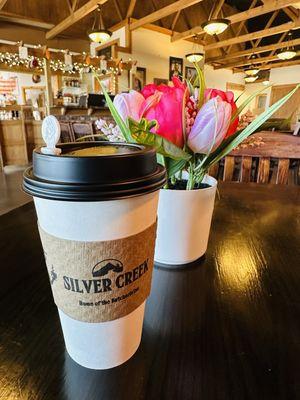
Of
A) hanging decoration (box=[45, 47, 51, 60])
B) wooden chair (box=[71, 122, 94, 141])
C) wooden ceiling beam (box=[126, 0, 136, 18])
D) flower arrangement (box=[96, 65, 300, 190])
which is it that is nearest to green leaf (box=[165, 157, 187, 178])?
flower arrangement (box=[96, 65, 300, 190])

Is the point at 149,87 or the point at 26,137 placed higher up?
the point at 149,87

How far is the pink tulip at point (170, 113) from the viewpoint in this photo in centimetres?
50

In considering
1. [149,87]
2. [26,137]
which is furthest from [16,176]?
[149,87]

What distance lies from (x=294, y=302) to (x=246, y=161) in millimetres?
1318

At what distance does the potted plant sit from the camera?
479 millimetres

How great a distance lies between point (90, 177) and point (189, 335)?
300 millimetres

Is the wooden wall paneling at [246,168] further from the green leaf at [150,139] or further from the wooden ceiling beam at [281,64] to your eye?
the wooden ceiling beam at [281,64]

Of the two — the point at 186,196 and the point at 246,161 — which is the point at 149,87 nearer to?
the point at 186,196

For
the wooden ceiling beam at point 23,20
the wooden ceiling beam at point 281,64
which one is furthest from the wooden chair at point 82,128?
the wooden ceiling beam at point 281,64

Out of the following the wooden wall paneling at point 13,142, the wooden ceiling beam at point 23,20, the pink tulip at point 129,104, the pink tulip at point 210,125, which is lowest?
the wooden wall paneling at point 13,142

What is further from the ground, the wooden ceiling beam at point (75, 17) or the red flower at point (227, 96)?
the wooden ceiling beam at point (75, 17)

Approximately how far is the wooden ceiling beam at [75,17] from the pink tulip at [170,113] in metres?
5.87

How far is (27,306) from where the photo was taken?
0.48 m

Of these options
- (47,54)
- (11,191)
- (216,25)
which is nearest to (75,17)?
(47,54)
